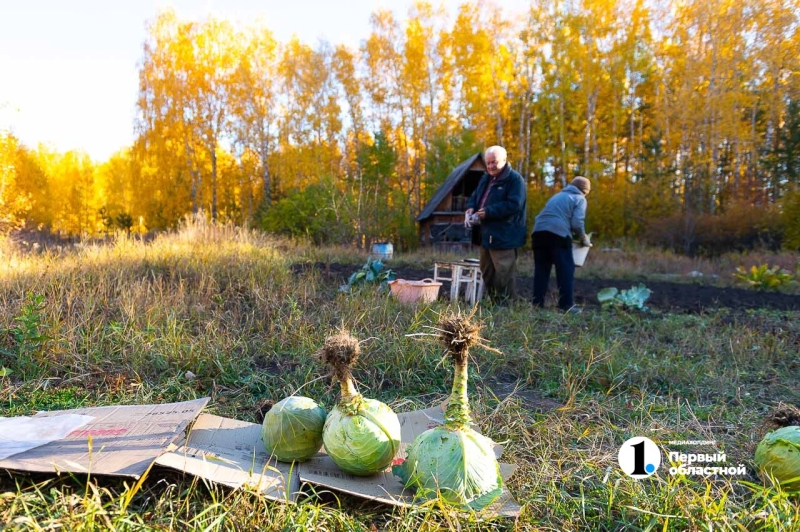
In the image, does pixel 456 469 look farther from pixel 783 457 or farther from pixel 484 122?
pixel 484 122

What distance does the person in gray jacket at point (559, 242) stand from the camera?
216 inches

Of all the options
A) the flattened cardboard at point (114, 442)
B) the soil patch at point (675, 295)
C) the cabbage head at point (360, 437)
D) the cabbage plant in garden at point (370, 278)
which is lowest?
the soil patch at point (675, 295)

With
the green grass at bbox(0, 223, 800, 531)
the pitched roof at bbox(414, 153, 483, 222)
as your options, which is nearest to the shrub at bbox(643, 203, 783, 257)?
the pitched roof at bbox(414, 153, 483, 222)

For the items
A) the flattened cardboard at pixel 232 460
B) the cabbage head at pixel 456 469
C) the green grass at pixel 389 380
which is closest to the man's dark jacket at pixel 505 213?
the green grass at pixel 389 380

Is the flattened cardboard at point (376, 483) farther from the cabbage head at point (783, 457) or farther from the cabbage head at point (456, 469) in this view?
the cabbage head at point (783, 457)

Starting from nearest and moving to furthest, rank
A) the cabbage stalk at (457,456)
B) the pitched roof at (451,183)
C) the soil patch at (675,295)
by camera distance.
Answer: the cabbage stalk at (457,456), the soil patch at (675,295), the pitched roof at (451,183)

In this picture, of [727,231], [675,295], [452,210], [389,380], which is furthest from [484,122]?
A: [389,380]

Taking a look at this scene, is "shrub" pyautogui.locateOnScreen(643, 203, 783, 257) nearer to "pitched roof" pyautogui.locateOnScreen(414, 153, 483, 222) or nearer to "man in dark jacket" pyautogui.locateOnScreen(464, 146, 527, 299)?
"pitched roof" pyautogui.locateOnScreen(414, 153, 483, 222)

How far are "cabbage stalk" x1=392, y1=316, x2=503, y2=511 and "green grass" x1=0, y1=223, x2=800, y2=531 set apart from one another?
97 millimetres

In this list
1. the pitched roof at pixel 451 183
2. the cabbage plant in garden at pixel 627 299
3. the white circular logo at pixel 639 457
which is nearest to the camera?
the white circular logo at pixel 639 457

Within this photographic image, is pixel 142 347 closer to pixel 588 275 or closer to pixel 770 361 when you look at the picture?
pixel 770 361

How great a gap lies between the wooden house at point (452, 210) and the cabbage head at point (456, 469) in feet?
46.9

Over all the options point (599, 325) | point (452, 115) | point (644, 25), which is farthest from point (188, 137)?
point (599, 325)

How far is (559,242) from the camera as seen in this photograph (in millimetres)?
5562
